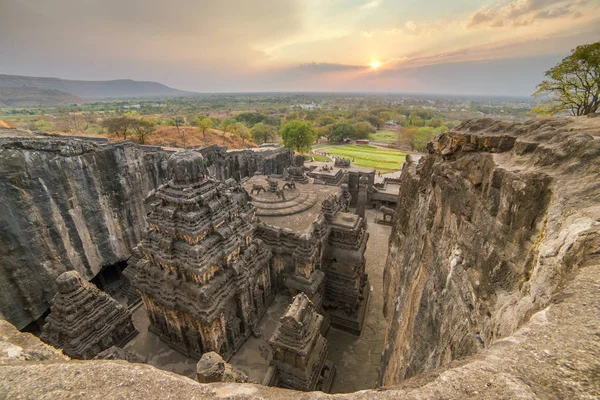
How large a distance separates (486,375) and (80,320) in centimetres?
1550

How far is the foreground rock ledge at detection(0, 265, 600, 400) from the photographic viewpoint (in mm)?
2385

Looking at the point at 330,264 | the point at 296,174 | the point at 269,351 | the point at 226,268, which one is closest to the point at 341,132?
the point at 296,174

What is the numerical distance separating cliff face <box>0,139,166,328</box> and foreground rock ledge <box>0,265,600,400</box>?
49.1 ft

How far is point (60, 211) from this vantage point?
51.1 feet

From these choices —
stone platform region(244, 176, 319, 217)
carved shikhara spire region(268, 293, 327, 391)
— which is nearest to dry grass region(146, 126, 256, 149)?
stone platform region(244, 176, 319, 217)

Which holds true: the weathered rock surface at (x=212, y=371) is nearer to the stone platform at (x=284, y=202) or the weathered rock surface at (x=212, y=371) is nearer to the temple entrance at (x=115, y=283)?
the stone platform at (x=284, y=202)

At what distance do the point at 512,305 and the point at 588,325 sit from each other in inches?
60.6

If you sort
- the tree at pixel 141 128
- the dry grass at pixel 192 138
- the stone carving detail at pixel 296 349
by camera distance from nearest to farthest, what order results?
the stone carving detail at pixel 296 349 < the tree at pixel 141 128 < the dry grass at pixel 192 138

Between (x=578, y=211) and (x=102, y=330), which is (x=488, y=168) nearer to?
(x=578, y=211)

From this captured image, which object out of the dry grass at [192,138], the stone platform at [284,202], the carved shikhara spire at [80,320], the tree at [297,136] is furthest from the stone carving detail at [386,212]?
the dry grass at [192,138]

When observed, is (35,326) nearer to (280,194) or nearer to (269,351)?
(269,351)

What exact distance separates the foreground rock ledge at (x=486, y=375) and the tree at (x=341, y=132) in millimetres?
78504

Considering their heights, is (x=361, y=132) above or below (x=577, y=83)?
below

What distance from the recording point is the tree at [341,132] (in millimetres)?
77938
